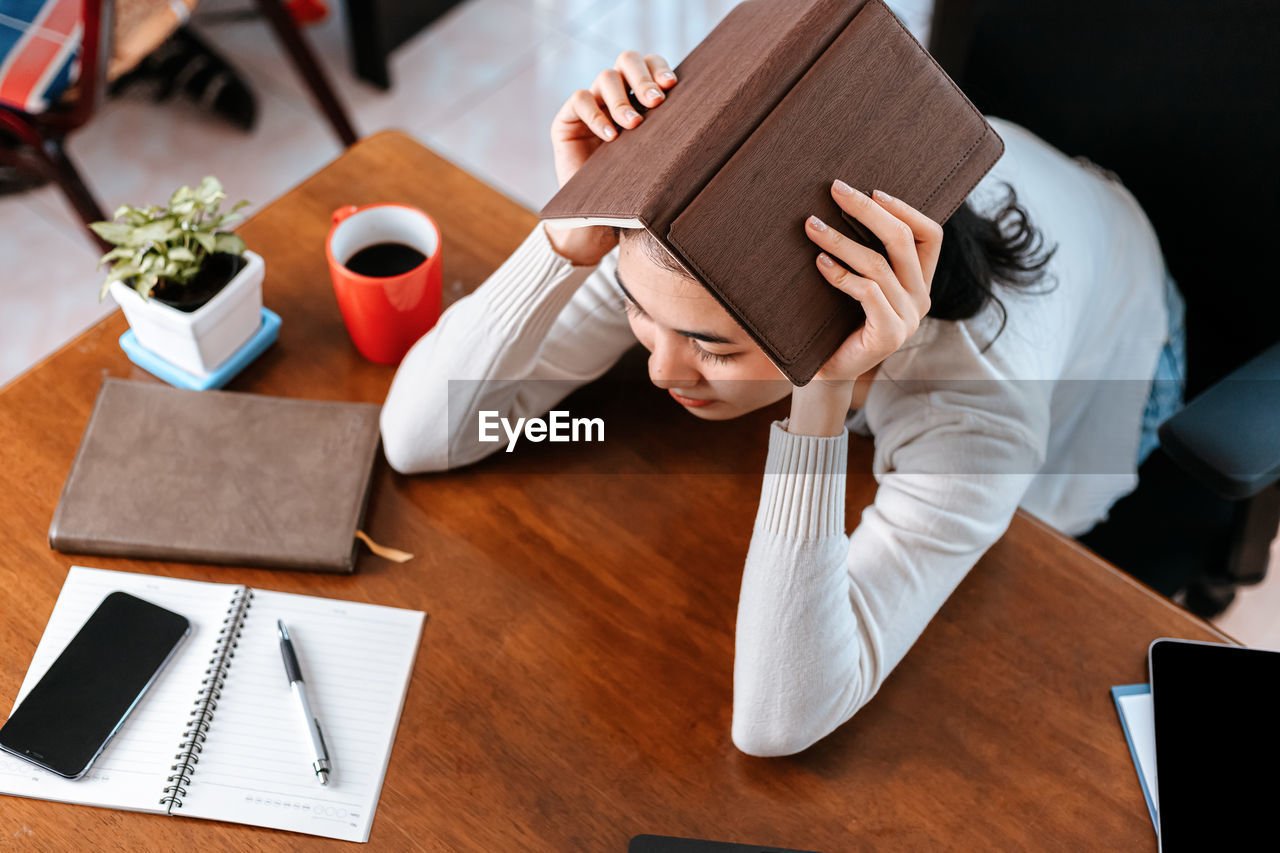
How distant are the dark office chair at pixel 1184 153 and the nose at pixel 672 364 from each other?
445mm

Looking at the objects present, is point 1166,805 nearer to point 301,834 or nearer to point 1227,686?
point 1227,686

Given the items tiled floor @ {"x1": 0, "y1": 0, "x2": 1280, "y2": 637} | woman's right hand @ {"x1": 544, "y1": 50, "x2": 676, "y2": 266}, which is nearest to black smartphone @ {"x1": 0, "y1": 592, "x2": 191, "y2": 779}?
woman's right hand @ {"x1": 544, "y1": 50, "x2": 676, "y2": 266}

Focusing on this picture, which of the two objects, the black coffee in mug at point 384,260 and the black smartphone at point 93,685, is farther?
the black coffee in mug at point 384,260

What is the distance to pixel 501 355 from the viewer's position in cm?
99

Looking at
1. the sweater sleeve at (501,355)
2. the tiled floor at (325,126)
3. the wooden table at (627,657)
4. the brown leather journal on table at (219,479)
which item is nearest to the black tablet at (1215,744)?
the wooden table at (627,657)

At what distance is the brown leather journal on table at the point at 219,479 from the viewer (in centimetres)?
90

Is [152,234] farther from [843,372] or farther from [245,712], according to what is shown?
[843,372]

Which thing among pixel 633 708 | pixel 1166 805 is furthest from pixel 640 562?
pixel 1166 805

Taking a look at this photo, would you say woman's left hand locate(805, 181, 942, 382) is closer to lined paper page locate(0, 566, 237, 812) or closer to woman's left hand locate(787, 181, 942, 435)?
woman's left hand locate(787, 181, 942, 435)

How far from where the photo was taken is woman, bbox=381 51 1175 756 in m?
0.80

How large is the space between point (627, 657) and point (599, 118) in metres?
0.45

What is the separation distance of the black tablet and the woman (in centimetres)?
19

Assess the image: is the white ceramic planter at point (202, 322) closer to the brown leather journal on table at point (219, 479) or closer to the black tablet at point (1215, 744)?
the brown leather journal on table at point (219, 479)

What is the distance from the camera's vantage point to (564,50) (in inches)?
96.7
